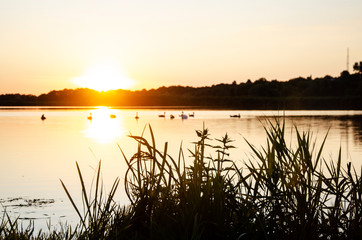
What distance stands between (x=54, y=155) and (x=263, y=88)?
11192 cm

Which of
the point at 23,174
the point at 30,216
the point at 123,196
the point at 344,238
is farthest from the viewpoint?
the point at 23,174

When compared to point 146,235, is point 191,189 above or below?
above

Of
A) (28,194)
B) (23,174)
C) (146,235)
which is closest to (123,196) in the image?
(28,194)

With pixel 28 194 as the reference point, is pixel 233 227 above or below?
above

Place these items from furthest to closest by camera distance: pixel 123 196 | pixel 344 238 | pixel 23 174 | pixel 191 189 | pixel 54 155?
1. pixel 54 155
2. pixel 23 174
3. pixel 123 196
4. pixel 344 238
5. pixel 191 189

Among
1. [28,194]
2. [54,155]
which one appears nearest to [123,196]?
[28,194]

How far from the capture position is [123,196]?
43.0ft

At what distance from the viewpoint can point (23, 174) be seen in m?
17.9

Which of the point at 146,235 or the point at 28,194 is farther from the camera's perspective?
the point at 28,194

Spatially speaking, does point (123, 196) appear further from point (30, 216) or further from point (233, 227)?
point (233, 227)

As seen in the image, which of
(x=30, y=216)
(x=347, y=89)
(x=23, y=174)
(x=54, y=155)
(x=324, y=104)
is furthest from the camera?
(x=324, y=104)

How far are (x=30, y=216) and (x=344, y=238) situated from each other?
762 centimetres

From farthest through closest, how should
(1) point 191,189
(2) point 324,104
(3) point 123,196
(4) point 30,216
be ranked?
(2) point 324,104 → (3) point 123,196 → (4) point 30,216 → (1) point 191,189

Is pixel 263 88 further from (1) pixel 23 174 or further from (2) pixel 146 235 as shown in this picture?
(2) pixel 146 235
